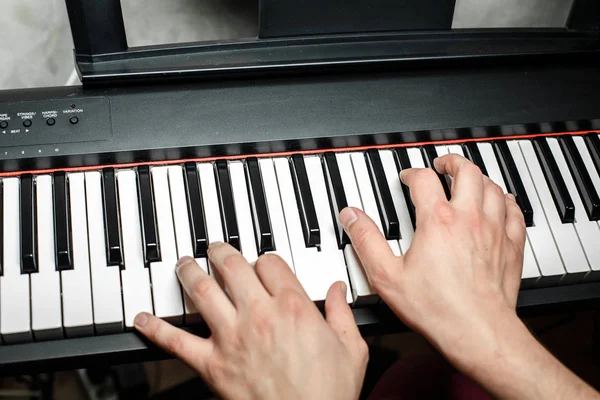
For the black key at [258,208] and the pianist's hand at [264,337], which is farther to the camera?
the black key at [258,208]

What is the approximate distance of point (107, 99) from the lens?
974 mm

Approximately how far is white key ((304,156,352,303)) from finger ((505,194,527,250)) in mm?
237

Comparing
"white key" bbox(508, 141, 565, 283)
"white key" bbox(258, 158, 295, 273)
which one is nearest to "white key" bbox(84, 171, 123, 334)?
"white key" bbox(258, 158, 295, 273)

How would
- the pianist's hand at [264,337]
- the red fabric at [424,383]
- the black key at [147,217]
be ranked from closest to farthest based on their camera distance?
the pianist's hand at [264,337] < the black key at [147,217] < the red fabric at [424,383]

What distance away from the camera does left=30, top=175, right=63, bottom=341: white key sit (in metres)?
0.84

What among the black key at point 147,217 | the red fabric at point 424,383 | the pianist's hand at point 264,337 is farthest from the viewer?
the red fabric at point 424,383

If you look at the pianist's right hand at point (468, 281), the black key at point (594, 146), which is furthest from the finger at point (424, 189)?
the black key at point (594, 146)

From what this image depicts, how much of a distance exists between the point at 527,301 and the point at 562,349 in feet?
2.96

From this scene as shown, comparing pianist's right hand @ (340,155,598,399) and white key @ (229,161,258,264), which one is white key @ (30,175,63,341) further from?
pianist's right hand @ (340,155,598,399)

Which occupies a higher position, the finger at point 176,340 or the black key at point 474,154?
the black key at point 474,154

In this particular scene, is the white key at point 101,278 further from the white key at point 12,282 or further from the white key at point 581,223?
the white key at point 581,223

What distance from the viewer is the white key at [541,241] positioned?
966 mm

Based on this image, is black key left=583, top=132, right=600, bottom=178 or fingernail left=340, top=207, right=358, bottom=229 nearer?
fingernail left=340, top=207, right=358, bottom=229

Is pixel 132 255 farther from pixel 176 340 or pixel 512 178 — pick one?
pixel 512 178
